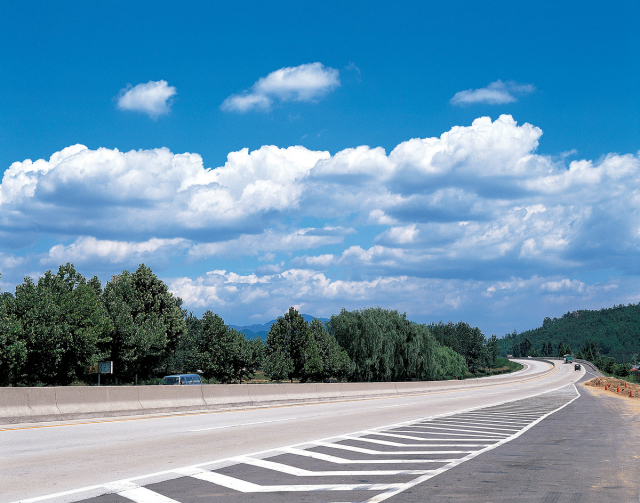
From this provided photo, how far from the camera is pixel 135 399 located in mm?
21203

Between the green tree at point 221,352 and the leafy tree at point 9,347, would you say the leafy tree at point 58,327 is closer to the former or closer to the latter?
the leafy tree at point 9,347

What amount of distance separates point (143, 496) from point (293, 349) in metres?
71.0

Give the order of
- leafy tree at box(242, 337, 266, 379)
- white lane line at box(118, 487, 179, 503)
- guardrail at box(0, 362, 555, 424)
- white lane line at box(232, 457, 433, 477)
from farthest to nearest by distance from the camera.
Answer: leafy tree at box(242, 337, 266, 379) → guardrail at box(0, 362, 555, 424) → white lane line at box(232, 457, 433, 477) → white lane line at box(118, 487, 179, 503)

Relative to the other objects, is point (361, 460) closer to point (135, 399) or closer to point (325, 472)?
point (325, 472)

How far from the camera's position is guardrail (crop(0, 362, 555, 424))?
17031 millimetres

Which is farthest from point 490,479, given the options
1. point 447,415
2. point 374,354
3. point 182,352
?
point 182,352

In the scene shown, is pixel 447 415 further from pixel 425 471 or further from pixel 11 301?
pixel 11 301

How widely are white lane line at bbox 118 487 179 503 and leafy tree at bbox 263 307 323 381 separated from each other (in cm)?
6668

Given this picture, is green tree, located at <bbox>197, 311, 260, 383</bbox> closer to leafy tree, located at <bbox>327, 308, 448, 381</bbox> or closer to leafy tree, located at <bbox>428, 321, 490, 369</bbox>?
leafy tree, located at <bbox>327, 308, 448, 381</bbox>

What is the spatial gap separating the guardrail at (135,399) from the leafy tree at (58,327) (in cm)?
2211

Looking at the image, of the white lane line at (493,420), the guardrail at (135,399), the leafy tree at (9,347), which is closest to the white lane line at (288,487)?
the guardrail at (135,399)

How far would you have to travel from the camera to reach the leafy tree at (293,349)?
74750 millimetres

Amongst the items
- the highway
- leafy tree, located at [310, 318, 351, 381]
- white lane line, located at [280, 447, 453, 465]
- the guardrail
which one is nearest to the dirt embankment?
the guardrail

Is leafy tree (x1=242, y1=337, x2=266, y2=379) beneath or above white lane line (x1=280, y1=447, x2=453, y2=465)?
above
